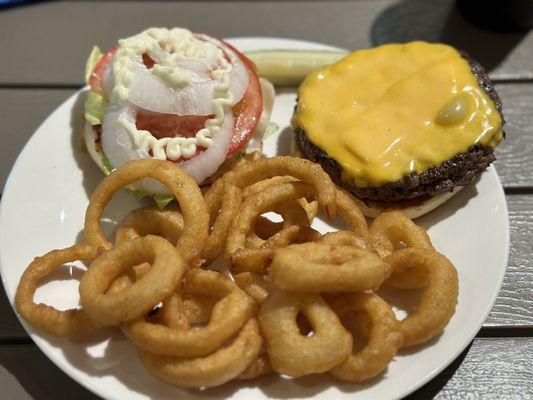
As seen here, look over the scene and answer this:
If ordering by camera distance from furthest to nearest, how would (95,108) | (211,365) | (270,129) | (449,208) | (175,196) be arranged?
(270,129) → (95,108) → (449,208) → (175,196) → (211,365)

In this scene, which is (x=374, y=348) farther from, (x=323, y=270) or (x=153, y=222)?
(x=153, y=222)

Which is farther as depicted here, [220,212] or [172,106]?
[172,106]

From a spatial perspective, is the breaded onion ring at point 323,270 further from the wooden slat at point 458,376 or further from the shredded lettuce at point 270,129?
the shredded lettuce at point 270,129

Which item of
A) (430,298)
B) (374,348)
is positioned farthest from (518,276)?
(374,348)

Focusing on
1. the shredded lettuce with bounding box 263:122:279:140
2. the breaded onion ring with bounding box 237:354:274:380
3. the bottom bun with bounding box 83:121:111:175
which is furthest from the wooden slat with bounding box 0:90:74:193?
the breaded onion ring with bounding box 237:354:274:380

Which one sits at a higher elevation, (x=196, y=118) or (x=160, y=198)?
(x=196, y=118)

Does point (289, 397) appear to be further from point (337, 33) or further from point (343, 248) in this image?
point (337, 33)

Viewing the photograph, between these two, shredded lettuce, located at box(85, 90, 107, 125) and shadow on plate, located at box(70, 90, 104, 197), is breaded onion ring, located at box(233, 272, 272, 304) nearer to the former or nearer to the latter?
shadow on plate, located at box(70, 90, 104, 197)
